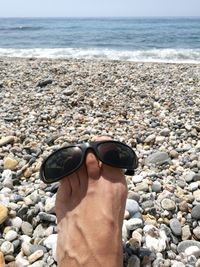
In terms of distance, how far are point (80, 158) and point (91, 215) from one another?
28 centimetres

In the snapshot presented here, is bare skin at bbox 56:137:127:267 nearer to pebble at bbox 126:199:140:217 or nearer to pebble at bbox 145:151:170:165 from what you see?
pebble at bbox 126:199:140:217

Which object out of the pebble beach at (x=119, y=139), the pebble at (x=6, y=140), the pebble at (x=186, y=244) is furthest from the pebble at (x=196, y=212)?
the pebble at (x=6, y=140)

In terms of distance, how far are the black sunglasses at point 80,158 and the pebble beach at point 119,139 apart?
290 millimetres

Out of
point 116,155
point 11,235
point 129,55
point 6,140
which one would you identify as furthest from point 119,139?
point 129,55

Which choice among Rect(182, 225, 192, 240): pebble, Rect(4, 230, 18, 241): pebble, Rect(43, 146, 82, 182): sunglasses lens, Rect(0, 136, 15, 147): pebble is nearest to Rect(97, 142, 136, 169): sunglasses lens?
Rect(43, 146, 82, 182): sunglasses lens

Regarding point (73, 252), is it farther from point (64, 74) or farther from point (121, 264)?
point (64, 74)

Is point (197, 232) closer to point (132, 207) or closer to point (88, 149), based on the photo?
point (132, 207)

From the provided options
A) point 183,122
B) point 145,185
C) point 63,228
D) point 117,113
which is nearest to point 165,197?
point 145,185

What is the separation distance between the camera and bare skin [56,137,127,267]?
59.5 inches

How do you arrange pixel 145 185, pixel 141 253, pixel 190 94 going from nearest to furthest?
pixel 141 253
pixel 145 185
pixel 190 94

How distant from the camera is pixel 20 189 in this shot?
2246 millimetres

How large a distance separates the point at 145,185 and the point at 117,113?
6.10 feet

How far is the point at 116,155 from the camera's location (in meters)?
1.76

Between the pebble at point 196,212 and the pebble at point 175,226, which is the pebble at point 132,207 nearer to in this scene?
the pebble at point 175,226
